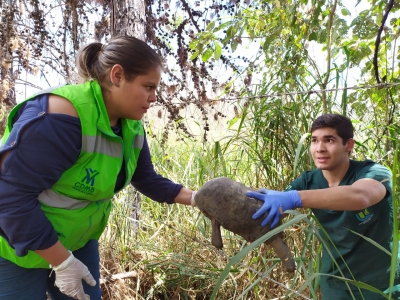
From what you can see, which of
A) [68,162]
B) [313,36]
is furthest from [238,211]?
[313,36]

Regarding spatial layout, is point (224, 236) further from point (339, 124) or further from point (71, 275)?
point (71, 275)

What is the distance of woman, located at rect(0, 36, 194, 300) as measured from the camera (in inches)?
45.4

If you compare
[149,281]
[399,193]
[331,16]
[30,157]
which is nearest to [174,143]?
[149,281]

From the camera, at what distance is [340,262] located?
1662 mm

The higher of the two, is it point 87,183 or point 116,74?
point 116,74

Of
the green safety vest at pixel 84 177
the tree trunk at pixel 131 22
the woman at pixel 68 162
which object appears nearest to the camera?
the woman at pixel 68 162

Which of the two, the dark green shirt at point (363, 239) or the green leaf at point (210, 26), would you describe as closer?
the dark green shirt at point (363, 239)

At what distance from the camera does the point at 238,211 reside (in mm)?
1438

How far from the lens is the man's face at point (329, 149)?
65.2 inches

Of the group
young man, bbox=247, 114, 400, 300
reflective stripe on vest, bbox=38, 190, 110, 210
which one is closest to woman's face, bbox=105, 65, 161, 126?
reflective stripe on vest, bbox=38, 190, 110, 210

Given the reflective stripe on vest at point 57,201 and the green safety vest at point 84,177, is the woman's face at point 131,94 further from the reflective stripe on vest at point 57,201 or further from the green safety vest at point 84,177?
the reflective stripe on vest at point 57,201

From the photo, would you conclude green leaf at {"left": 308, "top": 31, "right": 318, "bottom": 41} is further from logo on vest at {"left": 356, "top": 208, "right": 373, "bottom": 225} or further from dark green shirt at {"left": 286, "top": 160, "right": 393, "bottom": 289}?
logo on vest at {"left": 356, "top": 208, "right": 373, "bottom": 225}

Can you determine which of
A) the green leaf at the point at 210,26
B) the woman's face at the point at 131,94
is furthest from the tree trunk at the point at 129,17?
the woman's face at the point at 131,94

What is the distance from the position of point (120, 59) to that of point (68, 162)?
1.39 feet
